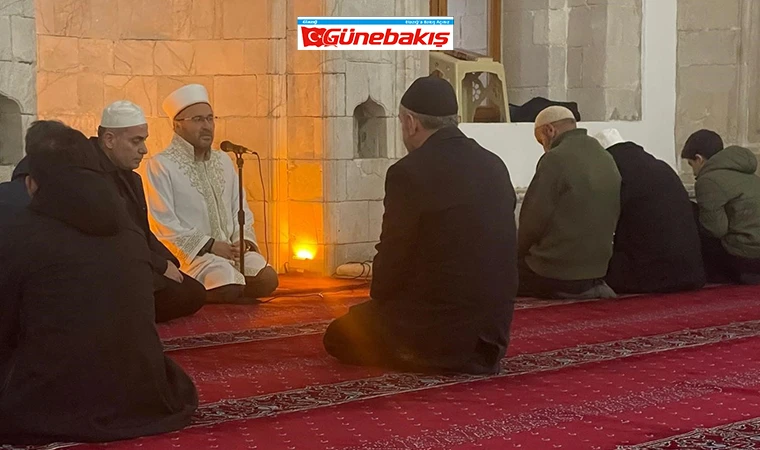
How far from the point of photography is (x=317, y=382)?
407 cm

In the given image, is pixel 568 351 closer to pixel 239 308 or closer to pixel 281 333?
pixel 281 333

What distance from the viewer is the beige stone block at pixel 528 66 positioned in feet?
29.2

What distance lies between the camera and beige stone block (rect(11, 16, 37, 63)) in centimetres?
571

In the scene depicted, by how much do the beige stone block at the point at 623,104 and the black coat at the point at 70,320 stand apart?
6149 millimetres

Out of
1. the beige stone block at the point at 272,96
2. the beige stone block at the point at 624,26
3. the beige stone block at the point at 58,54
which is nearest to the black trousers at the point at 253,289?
the beige stone block at the point at 272,96

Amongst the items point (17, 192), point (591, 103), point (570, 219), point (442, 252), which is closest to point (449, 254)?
point (442, 252)

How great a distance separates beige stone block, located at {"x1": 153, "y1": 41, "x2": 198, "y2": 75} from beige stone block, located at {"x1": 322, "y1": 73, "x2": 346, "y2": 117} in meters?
0.94

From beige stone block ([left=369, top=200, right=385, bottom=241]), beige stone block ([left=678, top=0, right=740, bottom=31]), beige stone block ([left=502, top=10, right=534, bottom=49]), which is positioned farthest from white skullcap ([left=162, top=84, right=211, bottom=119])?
beige stone block ([left=678, top=0, right=740, bottom=31])

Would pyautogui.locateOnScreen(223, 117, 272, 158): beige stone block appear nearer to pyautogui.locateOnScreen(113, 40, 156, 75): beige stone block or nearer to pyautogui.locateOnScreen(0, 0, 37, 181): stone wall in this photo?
pyautogui.locateOnScreen(113, 40, 156, 75): beige stone block

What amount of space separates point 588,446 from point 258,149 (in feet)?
15.2

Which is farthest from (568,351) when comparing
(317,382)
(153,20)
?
(153,20)

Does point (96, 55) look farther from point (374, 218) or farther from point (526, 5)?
point (526, 5)

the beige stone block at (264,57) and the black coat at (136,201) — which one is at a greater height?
the beige stone block at (264,57)

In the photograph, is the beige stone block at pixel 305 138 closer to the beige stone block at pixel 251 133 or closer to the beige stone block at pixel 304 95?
the beige stone block at pixel 304 95
